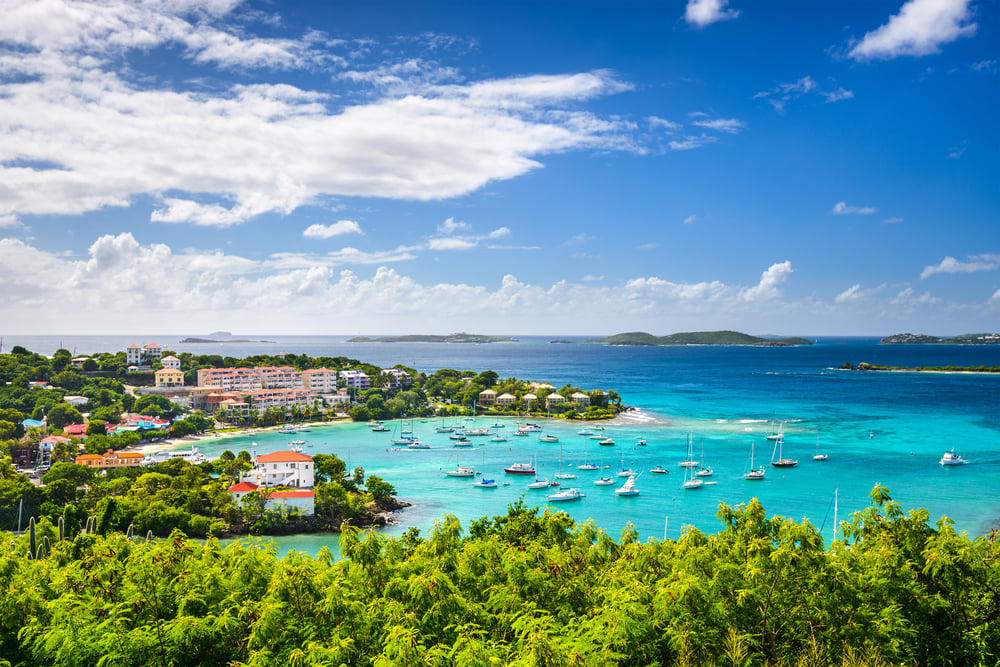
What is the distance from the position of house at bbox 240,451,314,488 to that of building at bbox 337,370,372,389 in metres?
38.4

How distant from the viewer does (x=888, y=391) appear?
227ft

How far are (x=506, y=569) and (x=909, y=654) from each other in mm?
4535

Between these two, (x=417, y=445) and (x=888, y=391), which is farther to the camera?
(x=888, y=391)

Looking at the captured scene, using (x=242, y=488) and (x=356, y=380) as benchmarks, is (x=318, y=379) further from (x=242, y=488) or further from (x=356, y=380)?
(x=242, y=488)

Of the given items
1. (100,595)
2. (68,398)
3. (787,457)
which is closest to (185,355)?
(68,398)

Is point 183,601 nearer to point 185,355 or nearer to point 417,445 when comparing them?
point 417,445

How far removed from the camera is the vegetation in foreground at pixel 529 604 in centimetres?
584

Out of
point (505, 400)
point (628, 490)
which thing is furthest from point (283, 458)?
point (505, 400)

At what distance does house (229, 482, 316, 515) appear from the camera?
23.5 m

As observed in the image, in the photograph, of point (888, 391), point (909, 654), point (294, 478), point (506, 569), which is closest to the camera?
point (909, 654)

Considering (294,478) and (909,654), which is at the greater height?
(909,654)

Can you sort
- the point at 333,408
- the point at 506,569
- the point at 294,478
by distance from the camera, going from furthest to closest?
the point at 333,408, the point at 294,478, the point at 506,569

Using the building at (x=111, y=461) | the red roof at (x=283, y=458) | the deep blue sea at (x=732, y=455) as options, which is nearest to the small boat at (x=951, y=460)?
the deep blue sea at (x=732, y=455)

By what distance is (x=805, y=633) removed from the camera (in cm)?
659
